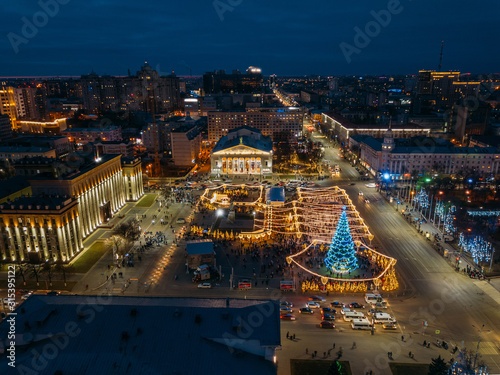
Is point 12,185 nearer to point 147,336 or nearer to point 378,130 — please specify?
point 147,336

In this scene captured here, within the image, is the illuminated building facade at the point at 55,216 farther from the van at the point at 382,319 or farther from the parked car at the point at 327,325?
the van at the point at 382,319

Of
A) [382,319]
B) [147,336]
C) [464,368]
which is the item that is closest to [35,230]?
[147,336]

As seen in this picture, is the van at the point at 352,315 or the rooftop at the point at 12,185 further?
the rooftop at the point at 12,185

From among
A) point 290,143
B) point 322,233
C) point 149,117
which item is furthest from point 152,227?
point 149,117

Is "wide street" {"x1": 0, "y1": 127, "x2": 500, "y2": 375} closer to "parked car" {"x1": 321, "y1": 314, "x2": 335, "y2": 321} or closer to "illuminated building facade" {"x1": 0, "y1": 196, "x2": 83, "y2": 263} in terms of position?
"parked car" {"x1": 321, "y1": 314, "x2": 335, "y2": 321}

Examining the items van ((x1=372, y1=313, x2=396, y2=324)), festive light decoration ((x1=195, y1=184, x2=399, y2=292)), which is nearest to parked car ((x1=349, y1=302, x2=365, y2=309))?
van ((x1=372, y1=313, x2=396, y2=324))

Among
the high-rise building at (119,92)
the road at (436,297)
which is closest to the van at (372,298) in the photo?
the road at (436,297)

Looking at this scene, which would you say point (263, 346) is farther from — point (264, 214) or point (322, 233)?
point (264, 214)
